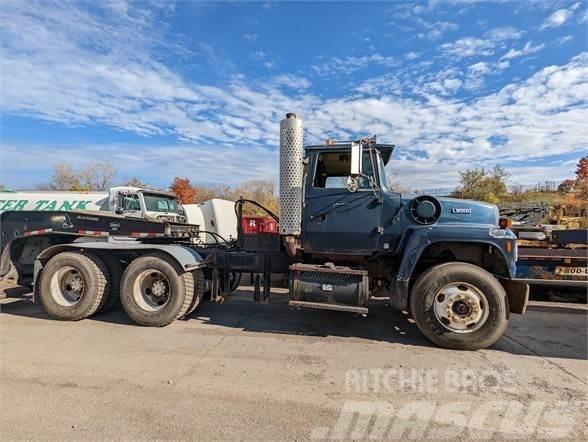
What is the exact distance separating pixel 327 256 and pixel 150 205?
27.3 feet

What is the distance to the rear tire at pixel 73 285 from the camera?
19.1 ft

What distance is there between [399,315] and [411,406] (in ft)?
10.4

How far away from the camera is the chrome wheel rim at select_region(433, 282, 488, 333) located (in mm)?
4664

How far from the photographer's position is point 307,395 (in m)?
3.46

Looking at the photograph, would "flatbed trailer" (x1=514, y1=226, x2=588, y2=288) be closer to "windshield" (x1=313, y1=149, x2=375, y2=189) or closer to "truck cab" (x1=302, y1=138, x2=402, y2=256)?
"truck cab" (x1=302, y1=138, x2=402, y2=256)

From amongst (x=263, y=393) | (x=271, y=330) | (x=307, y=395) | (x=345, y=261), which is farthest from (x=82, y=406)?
(x=345, y=261)

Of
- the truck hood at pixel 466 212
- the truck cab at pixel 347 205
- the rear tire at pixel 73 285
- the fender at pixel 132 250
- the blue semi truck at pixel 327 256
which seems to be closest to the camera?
the blue semi truck at pixel 327 256

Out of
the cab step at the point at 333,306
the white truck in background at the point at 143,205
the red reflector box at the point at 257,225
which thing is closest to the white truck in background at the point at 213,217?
the white truck in background at the point at 143,205

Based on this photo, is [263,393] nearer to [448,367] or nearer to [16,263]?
[448,367]

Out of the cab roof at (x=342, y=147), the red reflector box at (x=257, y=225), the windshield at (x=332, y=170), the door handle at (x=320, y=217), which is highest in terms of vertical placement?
the cab roof at (x=342, y=147)

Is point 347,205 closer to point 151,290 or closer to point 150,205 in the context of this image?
point 151,290

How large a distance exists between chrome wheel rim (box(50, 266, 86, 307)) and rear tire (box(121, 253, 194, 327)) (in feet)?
3.03

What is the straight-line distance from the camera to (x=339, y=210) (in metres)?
5.35

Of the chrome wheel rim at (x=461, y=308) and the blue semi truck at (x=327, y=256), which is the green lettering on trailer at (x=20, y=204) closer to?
the blue semi truck at (x=327, y=256)
